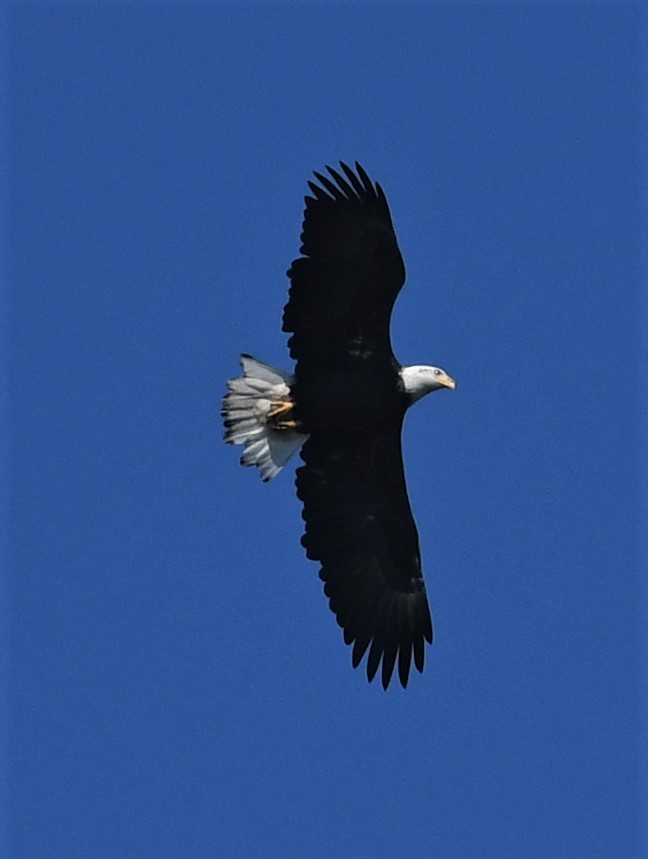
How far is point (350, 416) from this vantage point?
16.6m

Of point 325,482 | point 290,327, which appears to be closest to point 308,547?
point 325,482

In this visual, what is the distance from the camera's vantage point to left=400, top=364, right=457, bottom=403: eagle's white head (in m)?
16.6

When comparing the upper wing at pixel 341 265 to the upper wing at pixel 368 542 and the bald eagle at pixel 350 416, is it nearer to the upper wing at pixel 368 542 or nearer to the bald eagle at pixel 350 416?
the bald eagle at pixel 350 416

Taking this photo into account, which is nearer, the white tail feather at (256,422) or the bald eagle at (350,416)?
the bald eagle at (350,416)

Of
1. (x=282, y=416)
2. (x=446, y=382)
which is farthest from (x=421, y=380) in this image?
(x=282, y=416)

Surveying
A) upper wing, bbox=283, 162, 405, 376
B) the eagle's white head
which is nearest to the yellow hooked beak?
the eagle's white head

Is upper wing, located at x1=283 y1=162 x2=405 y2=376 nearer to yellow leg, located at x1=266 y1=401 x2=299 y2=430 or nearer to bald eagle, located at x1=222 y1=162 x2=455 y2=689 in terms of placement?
bald eagle, located at x1=222 y1=162 x2=455 y2=689

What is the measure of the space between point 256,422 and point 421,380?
1.11m

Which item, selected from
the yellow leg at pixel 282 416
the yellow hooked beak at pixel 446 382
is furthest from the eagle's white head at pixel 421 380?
the yellow leg at pixel 282 416

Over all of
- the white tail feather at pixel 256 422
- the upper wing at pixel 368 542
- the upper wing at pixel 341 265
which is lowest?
the upper wing at pixel 368 542

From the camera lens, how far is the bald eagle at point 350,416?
16.2 m

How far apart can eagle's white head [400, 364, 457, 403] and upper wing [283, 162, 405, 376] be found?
47 centimetres

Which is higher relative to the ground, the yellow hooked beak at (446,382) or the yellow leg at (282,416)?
the yellow hooked beak at (446,382)

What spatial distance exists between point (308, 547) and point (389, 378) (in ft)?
4.22
